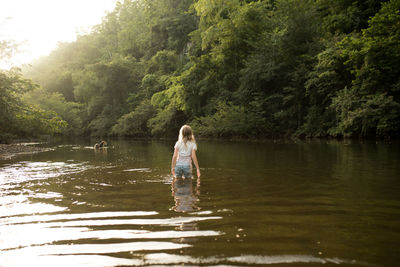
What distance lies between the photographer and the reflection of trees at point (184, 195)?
5.19 m

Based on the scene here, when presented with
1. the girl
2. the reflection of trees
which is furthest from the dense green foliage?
the reflection of trees

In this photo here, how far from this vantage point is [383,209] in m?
4.79

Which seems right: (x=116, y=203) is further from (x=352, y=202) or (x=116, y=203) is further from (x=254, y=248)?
(x=352, y=202)

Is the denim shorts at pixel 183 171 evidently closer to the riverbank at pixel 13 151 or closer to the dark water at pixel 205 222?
the dark water at pixel 205 222

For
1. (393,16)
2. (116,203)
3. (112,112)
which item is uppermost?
(393,16)

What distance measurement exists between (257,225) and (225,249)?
933mm

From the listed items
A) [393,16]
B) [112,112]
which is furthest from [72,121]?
[393,16]

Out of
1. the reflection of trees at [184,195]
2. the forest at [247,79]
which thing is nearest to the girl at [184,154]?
the reflection of trees at [184,195]

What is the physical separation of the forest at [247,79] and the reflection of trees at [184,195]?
17802 mm

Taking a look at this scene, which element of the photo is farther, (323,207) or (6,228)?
(323,207)

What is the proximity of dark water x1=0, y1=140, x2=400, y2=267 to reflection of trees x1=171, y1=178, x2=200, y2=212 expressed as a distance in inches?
0.7

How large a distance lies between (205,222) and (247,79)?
28917mm

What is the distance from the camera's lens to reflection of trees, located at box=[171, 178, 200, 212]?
5.19 meters

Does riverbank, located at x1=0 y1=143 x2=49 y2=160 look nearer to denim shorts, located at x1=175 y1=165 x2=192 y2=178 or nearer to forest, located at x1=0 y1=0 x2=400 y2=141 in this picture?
forest, located at x1=0 y1=0 x2=400 y2=141
